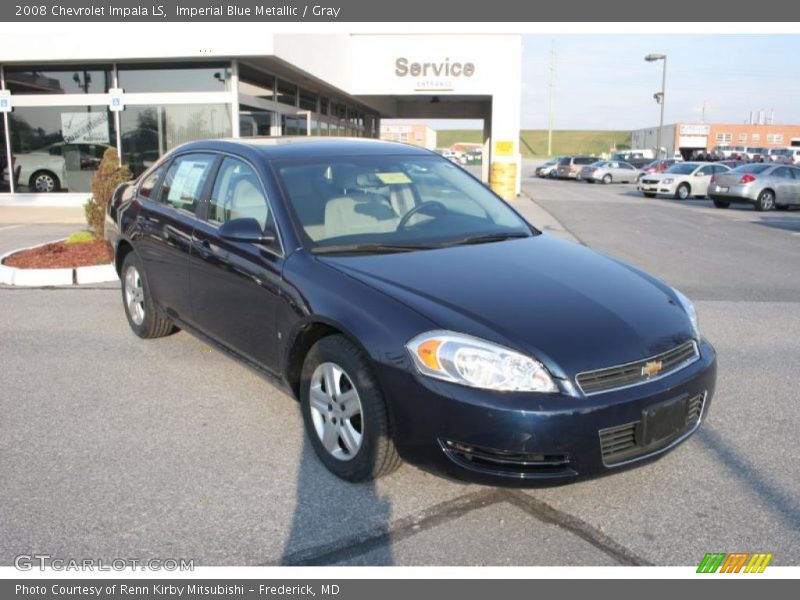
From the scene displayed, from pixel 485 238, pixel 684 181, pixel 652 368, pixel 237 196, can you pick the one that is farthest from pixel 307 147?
pixel 684 181

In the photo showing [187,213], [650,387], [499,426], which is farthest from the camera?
[187,213]

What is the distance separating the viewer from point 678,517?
3.38m

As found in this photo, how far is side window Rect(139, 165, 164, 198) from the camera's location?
580 centimetres

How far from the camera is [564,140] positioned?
146375mm

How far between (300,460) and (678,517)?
1.90 meters

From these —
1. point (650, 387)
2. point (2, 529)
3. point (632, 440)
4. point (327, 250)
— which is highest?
point (327, 250)

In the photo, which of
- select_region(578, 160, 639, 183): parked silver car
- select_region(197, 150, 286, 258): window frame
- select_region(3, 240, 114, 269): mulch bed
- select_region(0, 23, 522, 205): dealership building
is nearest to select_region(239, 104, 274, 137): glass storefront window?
select_region(0, 23, 522, 205): dealership building

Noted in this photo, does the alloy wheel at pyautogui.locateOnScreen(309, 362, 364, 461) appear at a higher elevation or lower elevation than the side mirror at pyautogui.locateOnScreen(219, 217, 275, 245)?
lower

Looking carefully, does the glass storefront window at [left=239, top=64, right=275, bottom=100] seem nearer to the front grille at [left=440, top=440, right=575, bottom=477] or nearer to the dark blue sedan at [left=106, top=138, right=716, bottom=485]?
the dark blue sedan at [left=106, top=138, right=716, bottom=485]

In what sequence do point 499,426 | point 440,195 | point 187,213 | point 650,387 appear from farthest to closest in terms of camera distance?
point 187,213
point 440,195
point 650,387
point 499,426

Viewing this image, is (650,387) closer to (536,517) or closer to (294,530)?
(536,517)

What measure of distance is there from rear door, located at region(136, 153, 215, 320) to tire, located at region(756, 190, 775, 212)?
2152cm

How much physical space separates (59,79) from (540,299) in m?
18.0

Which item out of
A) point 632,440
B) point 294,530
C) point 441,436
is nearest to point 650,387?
point 632,440
